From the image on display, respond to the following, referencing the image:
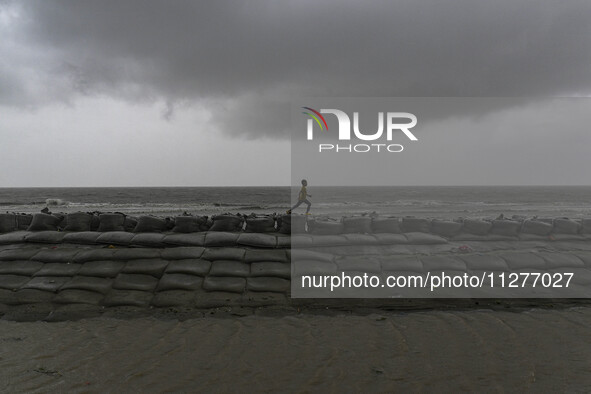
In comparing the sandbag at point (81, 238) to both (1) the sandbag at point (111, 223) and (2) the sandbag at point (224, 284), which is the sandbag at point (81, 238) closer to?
(1) the sandbag at point (111, 223)

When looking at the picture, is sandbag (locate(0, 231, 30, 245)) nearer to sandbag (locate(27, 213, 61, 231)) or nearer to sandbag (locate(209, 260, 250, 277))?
sandbag (locate(27, 213, 61, 231))

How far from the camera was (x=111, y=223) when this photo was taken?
5.75 meters

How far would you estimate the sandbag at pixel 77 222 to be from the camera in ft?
18.9

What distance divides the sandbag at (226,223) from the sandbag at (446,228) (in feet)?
11.2

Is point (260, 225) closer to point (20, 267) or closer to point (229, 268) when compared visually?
point (229, 268)

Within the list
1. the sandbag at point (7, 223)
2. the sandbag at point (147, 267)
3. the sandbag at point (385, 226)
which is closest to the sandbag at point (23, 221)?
the sandbag at point (7, 223)

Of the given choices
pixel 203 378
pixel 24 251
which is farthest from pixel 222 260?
pixel 24 251

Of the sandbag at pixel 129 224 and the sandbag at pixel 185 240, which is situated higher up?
the sandbag at pixel 129 224

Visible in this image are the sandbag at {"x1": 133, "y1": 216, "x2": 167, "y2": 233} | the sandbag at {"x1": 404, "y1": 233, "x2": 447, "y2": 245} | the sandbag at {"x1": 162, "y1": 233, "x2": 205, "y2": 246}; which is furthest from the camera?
the sandbag at {"x1": 133, "y1": 216, "x2": 167, "y2": 233}

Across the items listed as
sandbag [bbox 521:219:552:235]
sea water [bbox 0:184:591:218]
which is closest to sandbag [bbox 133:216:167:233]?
sandbag [bbox 521:219:552:235]

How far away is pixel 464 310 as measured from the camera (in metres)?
3.87

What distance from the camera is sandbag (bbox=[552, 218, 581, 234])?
Result: 19.8 feet

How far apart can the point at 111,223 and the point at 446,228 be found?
18.8 feet

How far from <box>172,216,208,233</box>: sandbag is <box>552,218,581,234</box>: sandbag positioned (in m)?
6.22
